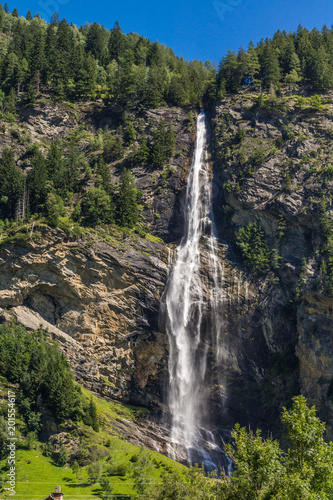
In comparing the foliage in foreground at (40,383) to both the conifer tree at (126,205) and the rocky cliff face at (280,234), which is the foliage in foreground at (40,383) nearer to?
the rocky cliff face at (280,234)

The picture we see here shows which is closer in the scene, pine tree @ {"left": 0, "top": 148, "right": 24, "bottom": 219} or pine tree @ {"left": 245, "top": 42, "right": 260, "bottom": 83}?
pine tree @ {"left": 0, "top": 148, "right": 24, "bottom": 219}

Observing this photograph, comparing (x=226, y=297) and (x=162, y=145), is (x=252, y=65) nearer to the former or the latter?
(x=162, y=145)

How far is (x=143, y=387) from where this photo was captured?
55.2m

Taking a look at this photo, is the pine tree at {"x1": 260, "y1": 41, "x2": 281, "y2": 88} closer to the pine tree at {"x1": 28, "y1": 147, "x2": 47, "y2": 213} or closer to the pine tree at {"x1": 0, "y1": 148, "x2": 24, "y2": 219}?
the pine tree at {"x1": 28, "y1": 147, "x2": 47, "y2": 213}

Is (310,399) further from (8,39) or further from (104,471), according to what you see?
(8,39)

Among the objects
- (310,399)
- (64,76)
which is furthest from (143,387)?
(64,76)

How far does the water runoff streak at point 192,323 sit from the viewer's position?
5341cm

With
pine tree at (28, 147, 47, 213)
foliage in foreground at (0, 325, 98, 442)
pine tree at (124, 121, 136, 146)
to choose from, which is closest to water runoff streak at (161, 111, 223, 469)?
foliage in foreground at (0, 325, 98, 442)

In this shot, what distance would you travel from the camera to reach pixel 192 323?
5859 cm

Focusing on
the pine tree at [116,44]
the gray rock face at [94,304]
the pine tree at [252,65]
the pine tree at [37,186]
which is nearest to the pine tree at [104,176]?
the pine tree at [37,186]

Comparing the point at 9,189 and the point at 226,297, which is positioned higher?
the point at 9,189

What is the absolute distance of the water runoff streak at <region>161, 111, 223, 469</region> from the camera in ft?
175

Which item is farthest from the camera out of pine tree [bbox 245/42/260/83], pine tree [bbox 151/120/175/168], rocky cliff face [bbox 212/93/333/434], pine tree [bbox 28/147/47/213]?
pine tree [bbox 245/42/260/83]

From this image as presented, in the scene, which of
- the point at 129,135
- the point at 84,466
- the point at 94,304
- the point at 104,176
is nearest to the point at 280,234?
the point at 104,176
